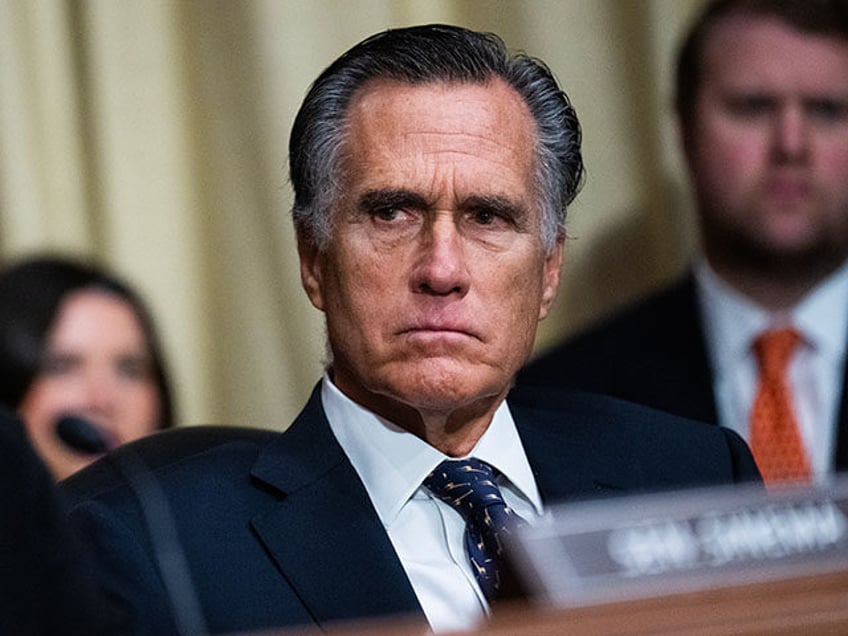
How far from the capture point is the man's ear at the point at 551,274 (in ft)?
7.00

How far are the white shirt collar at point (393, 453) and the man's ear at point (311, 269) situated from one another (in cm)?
9

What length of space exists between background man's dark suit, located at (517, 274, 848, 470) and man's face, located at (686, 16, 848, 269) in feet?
0.45

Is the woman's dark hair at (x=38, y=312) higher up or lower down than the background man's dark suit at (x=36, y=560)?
lower down

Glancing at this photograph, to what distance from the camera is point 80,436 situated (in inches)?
81.7

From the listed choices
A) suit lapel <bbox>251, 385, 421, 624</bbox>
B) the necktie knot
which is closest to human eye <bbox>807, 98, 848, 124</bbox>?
the necktie knot

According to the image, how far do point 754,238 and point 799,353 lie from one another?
0.23m

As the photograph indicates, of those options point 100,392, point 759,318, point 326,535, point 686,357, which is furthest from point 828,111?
point 326,535

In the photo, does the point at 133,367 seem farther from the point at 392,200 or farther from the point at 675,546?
the point at 675,546

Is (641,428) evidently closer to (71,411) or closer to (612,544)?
(612,544)

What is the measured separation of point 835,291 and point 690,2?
3.11 ft

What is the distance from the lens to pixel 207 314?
3.63m

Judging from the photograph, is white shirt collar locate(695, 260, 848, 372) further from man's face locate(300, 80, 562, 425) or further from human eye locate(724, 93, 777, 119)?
man's face locate(300, 80, 562, 425)

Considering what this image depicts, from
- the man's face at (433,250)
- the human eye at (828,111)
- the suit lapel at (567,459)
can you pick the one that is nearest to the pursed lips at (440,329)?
the man's face at (433,250)

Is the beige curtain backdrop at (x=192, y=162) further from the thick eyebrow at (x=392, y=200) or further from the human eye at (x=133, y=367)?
the thick eyebrow at (x=392, y=200)
